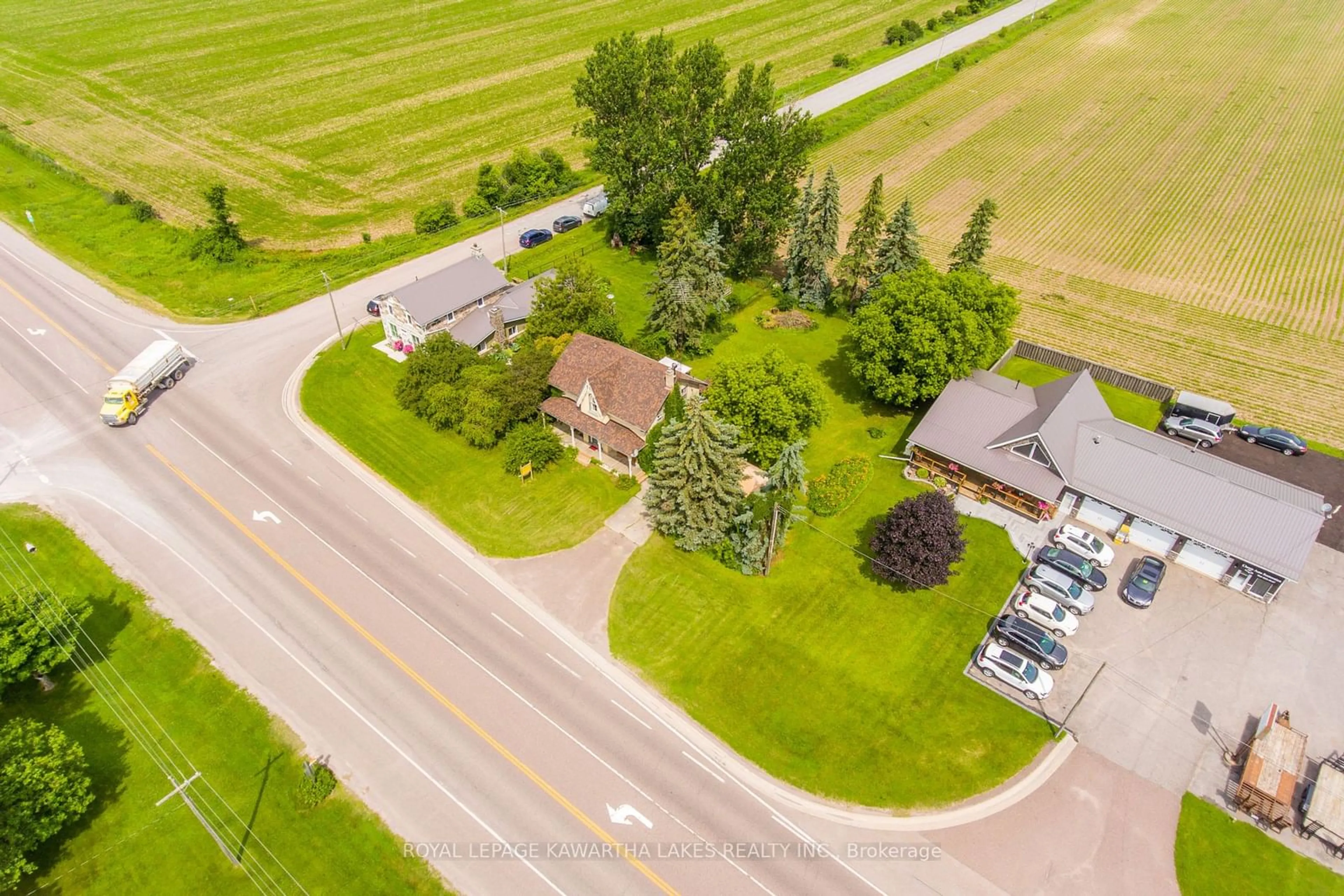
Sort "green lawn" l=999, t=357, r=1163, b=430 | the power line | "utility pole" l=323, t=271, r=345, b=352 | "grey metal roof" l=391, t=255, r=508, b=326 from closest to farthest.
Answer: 1. the power line
2. "green lawn" l=999, t=357, r=1163, b=430
3. "grey metal roof" l=391, t=255, r=508, b=326
4. "utility pole" l=323, t=271, r=345, b=352

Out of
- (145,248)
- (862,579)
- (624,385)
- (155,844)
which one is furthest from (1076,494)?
(145,248)

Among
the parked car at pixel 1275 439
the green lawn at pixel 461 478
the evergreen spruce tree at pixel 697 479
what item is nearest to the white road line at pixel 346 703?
the green lawn at pixel 461 478

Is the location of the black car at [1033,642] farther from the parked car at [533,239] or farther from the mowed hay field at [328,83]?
the mowed hay field at [328,83]

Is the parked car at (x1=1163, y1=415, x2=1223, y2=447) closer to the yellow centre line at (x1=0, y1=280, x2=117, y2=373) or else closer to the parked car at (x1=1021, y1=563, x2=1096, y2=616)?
the parked car at (x1=1021, y1=563, x2=1096, y2=616)

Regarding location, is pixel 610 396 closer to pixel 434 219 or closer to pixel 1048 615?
pixel 1048 615

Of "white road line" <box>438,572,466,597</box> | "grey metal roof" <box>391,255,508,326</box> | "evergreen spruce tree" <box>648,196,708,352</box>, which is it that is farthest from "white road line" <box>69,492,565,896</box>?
"evergreen spruce tree" <box>648,196,708,352</box>

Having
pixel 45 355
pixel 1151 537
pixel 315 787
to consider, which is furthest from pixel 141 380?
pixel 1151 537
